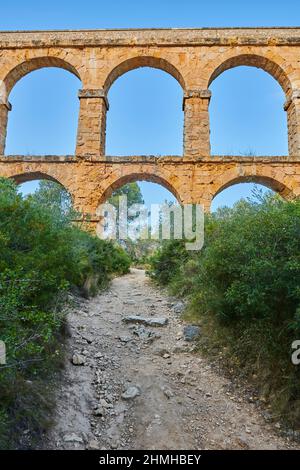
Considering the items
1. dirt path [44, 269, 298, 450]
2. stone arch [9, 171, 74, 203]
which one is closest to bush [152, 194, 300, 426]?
dirt path [44, 269, 298, 450]

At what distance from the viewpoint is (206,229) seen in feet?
24.0

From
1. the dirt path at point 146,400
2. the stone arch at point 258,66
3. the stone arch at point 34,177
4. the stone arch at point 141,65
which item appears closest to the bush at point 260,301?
the dirt path at point 146,400

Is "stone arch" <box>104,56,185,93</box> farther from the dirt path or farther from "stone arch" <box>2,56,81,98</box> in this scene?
the dirt path

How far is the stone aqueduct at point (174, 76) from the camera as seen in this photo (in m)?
11.4

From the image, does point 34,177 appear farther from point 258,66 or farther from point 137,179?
point 258,66

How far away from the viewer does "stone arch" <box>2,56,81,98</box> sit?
13.0 metres

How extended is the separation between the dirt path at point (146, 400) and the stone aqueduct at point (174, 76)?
21.1 feet

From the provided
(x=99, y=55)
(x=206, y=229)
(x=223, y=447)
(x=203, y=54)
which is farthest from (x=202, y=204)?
(x=223, y=447)

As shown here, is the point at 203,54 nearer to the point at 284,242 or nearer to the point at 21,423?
the point at 284,242

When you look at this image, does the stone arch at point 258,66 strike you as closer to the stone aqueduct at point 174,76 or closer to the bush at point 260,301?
the stone aqueduct at point 174,76

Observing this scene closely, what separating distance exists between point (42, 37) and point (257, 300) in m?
13.1

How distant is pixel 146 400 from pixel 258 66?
12.5m

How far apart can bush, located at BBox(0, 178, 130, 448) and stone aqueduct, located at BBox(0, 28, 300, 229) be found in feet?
19.8

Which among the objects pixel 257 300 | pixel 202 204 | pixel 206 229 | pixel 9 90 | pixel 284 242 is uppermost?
pixel 9 90
